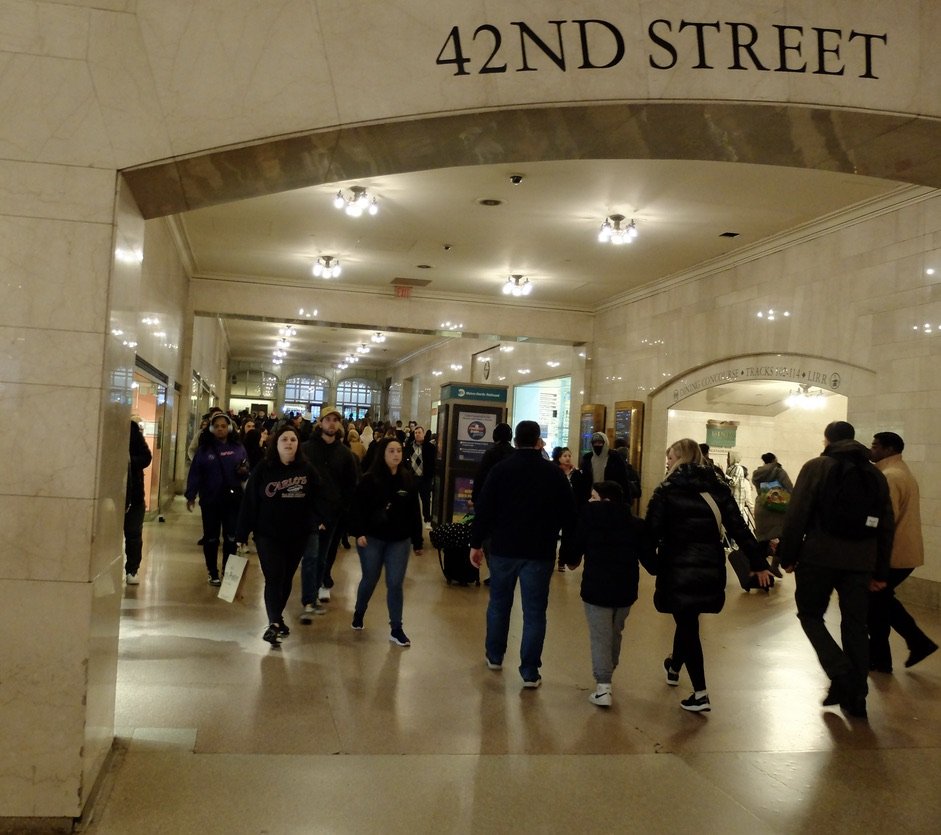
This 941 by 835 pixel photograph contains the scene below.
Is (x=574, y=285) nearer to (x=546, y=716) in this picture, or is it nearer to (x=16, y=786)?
(x=546, y=716)

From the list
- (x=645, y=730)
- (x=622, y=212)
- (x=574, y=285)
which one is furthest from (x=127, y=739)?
(x=574, y=285)

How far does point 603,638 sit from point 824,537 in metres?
1.41

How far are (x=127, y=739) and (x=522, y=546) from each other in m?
2.41

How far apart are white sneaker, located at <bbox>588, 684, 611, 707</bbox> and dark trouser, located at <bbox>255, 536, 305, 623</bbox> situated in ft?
7.30

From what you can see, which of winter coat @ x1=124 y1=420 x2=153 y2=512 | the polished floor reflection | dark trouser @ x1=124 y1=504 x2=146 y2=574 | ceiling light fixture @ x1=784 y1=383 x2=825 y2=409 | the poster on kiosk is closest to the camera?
the polished floor reflection

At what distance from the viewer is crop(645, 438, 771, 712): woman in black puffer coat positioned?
195 inches

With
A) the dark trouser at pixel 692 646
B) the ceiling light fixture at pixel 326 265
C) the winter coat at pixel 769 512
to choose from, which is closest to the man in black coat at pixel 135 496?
the dark trouser at pixel 692 646

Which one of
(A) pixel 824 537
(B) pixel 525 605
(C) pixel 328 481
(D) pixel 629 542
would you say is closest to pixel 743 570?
(A) pixel 824 537

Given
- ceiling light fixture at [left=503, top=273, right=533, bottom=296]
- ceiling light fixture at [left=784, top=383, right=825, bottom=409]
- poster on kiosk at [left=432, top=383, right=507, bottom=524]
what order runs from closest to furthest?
poster on kiosk at [left=432, top=383, right=507, bottom=524] < ceiling light fixture at [left=784, top=383, right=825, bottom=409] < ceiling light fixture at [left=503, top=273, right=533, bottom=296]

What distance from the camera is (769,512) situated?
1010 cm

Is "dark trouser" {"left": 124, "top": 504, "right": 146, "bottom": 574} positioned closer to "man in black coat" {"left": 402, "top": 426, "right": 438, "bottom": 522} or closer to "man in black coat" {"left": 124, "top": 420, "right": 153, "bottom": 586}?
"man in black coat" {"left": 124, "top": 420, "right": 153, "bottom": 586}

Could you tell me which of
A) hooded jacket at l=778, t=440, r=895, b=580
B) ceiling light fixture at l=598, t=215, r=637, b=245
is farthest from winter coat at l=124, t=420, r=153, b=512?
ceiling light fixture at l=598, t=215, r=637, b=245

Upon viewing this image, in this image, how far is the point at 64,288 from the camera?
11.0 ft

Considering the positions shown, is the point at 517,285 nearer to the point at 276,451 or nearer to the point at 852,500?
the point at 276,451
